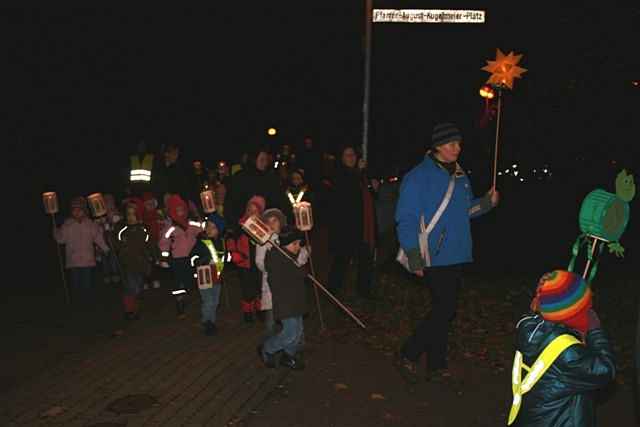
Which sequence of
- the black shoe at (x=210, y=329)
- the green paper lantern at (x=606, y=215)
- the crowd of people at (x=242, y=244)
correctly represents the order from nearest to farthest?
the green paper lantern at (x=606, y=215) → the crowd of people at (x=242, y=244) → the black shoe at (x=210, y=329)

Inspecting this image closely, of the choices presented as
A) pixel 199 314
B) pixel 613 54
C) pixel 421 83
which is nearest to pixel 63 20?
pixel 199 314

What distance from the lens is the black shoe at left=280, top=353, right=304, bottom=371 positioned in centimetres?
791

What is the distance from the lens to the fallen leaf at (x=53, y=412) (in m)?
6.67

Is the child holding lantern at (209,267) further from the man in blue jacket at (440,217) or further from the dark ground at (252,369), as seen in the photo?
the man in blue jacket at (440,217)

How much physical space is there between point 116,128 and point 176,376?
11927 mm

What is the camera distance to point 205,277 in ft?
30.7

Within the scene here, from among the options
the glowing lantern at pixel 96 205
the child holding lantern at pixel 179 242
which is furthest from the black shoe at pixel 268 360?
the glowing lantern at pixel 96 205

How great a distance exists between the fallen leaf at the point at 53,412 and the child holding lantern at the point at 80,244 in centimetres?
528

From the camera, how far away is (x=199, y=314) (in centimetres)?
1067

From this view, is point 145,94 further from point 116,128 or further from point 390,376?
point 390,376

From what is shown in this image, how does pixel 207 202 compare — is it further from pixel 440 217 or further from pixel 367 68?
pixel 367 68

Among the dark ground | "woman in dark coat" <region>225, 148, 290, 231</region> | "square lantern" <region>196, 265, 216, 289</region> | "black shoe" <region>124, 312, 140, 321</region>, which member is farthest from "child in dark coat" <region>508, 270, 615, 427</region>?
"black shoe" <region>124, 312, 140, 321</region>

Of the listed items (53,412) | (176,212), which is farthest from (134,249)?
(53,412)

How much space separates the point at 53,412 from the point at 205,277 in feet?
9.45
